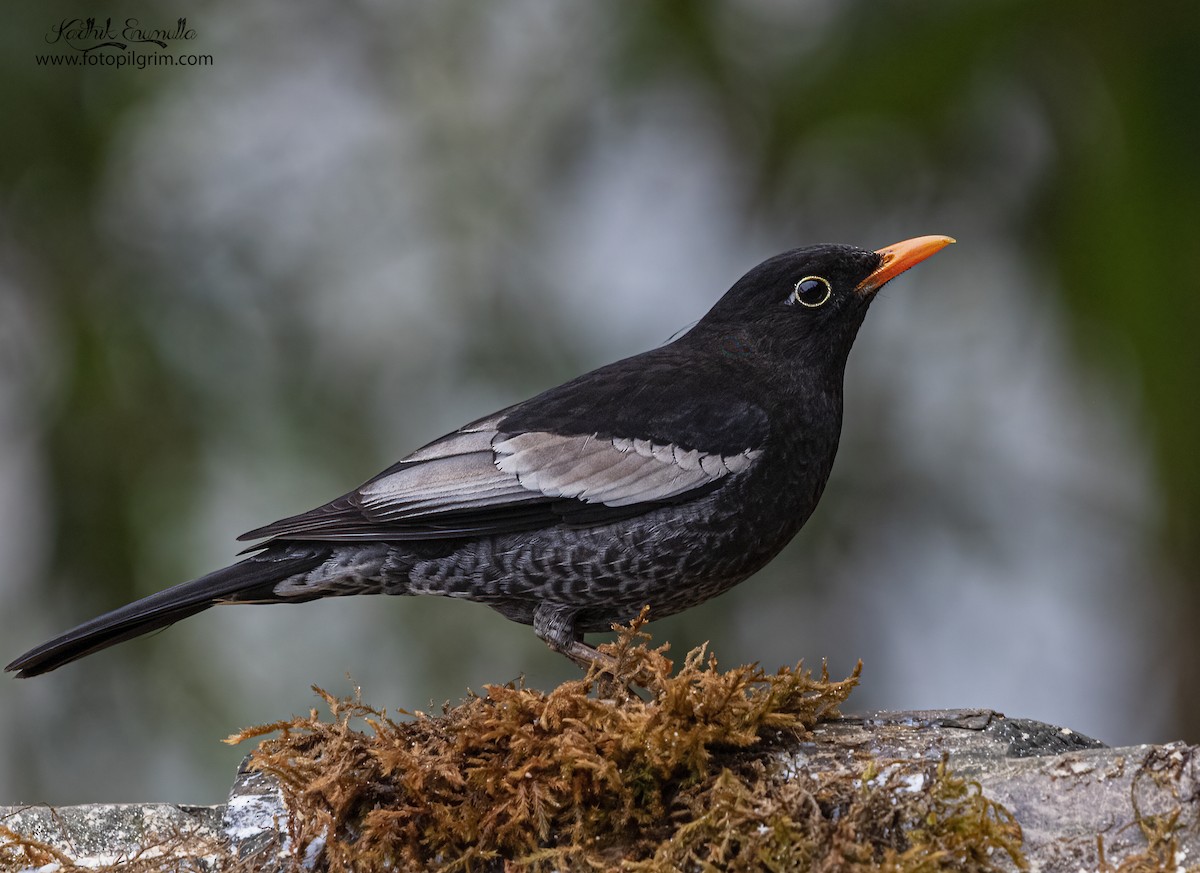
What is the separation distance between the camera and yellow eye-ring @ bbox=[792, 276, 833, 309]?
4758 millimetres

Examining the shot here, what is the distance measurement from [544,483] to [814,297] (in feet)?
4.50

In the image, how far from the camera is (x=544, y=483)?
14.1 feet

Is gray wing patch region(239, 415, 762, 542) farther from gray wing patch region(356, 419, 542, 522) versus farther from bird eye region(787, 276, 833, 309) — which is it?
bird eye region(787, 276, 833, 309)

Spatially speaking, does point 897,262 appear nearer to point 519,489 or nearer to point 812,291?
point 812,291

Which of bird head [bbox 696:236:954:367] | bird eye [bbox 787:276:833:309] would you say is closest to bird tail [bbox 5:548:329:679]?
bird head [bbox 696:236:954:367]

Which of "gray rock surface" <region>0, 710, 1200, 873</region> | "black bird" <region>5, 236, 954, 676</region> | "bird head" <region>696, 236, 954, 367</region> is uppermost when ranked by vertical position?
"bird head" <region>696, 236, 954, 367</region>

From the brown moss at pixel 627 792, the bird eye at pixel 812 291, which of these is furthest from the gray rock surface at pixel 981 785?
the bird eye at pixel 812 291

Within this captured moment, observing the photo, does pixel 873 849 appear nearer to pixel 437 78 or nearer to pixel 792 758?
pixel 792 758

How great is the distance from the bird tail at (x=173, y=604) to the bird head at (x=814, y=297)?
1909 mm

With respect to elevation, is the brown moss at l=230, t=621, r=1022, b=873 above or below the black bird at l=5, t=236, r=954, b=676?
below

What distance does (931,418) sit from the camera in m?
7.05

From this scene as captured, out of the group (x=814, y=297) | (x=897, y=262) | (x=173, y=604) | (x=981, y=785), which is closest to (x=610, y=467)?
(x=814, y=297)

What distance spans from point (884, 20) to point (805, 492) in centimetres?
368

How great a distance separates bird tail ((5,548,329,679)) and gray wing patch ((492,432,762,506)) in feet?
2.74
